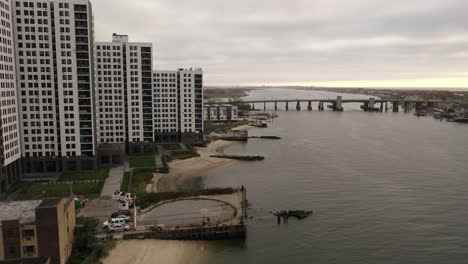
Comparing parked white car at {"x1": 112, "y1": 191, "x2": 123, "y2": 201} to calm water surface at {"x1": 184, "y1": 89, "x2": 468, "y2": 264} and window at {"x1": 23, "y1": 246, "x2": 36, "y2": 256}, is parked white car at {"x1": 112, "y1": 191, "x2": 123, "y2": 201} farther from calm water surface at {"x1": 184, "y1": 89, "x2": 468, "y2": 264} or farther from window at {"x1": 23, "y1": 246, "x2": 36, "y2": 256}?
window at {"x1": 23, "y1": 246, "x2": 36, "y2": 256}

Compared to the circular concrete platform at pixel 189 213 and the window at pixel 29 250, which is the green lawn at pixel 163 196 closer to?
the circular concrete platform at pixel 189 213

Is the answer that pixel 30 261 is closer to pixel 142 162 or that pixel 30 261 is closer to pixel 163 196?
pixel 163 196

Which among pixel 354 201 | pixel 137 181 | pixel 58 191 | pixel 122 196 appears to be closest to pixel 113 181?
pixel 137 181

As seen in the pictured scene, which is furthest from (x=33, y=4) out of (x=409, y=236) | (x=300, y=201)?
(x=409, y=236)

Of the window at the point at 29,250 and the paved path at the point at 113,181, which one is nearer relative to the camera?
the window at the point at 29,250

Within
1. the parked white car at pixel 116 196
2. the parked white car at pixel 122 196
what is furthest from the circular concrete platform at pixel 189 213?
the parked white car at pixel 116 196

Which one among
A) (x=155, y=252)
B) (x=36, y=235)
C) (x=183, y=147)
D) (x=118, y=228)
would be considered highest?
(x=183, y=147)

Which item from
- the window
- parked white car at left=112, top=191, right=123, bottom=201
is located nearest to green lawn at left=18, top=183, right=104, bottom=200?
parked white car at left=112, top=191, right=123, bottom=201

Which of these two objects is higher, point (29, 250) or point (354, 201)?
point (29, 250)
